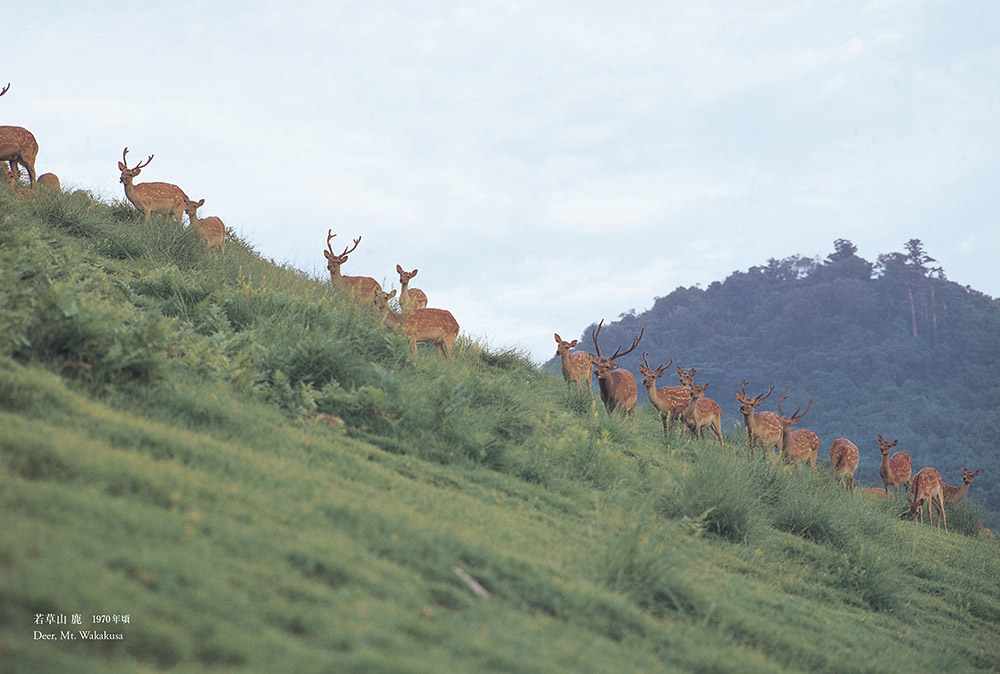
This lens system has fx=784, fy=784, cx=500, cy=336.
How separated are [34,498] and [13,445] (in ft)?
2.32

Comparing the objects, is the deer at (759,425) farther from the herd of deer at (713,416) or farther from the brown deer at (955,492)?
the brown deer at (955,492)

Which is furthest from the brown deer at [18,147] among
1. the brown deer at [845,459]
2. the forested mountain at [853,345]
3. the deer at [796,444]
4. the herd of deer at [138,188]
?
the forested mountain at [853,345]

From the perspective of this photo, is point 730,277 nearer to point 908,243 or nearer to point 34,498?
point 908,243

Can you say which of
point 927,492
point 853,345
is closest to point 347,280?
point 927,492

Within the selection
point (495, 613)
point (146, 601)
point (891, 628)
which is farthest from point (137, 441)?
point (891, 628)

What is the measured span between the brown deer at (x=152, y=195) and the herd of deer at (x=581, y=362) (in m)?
0.02

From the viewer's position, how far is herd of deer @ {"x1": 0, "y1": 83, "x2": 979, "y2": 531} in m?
12.8

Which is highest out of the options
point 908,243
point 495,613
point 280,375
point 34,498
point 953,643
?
point 908,243

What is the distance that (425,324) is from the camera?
12.5 m

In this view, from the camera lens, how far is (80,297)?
7.08 m

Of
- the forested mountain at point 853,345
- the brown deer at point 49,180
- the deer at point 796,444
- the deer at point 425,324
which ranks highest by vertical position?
the forested mountain at point 853,345

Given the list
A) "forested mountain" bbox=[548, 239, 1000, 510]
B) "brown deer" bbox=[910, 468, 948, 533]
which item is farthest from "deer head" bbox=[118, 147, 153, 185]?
"forested mountain" bbox=[548, 239, 1000, 510]

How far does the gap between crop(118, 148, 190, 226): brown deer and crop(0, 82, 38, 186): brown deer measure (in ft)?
4.68

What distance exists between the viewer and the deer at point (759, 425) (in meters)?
14.7
